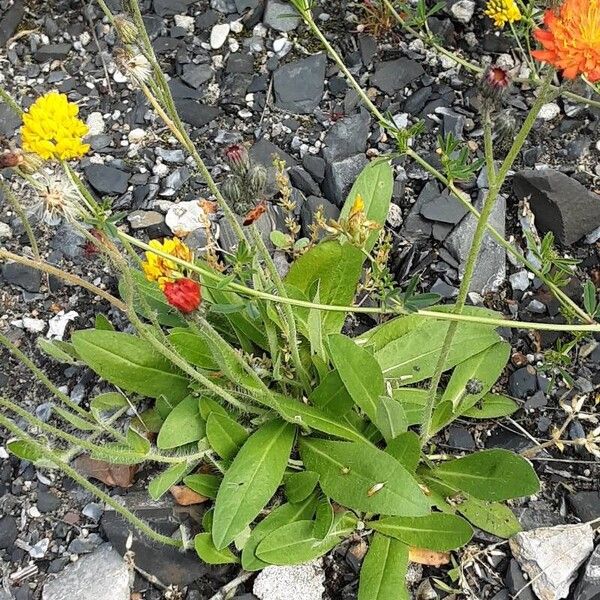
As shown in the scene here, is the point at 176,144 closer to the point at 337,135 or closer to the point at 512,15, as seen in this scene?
the point at 337,135

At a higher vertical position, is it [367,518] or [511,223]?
[511,223]

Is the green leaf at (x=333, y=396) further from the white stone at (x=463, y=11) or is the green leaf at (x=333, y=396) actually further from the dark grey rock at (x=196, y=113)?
the white stone at (x=463, y=11)

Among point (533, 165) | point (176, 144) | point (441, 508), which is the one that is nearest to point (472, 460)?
point (441, 508)

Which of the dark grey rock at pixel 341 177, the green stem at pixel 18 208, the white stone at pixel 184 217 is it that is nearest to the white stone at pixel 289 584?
the green stem at pixel 18 208

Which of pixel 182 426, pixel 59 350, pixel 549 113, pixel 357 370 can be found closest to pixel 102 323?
pixel 59 350

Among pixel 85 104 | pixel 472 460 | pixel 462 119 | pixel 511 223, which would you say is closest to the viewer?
pixel 472 460

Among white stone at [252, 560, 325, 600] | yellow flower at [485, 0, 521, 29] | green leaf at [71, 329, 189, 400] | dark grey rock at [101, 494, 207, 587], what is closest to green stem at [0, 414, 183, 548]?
dark grey rock at [101, 494, 207, 587]

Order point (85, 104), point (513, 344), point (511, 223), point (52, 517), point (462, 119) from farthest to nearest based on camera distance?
point (85, 104) < point (462, 119) < point (511, 223) < point (513, 344) < point (52, 517)
